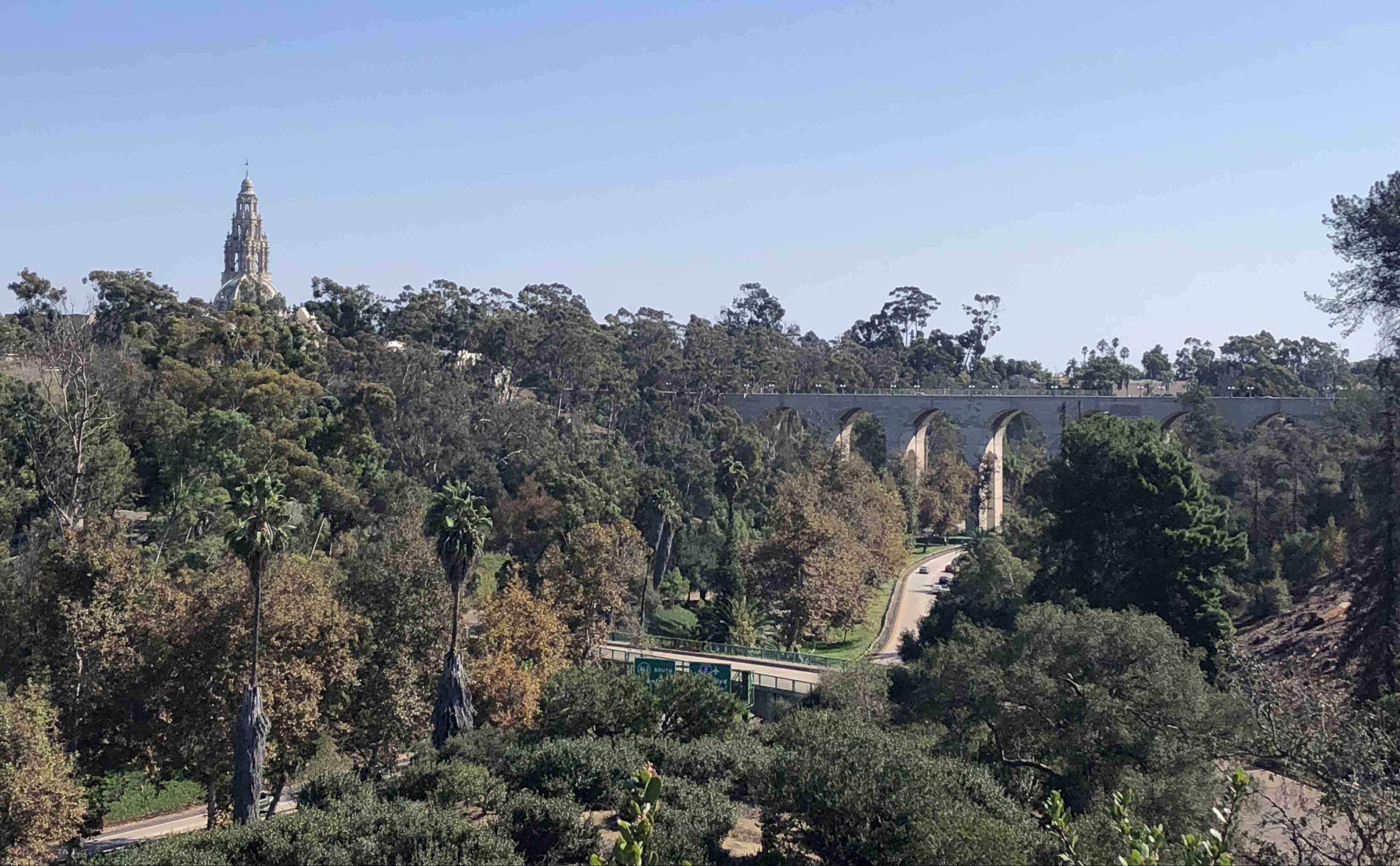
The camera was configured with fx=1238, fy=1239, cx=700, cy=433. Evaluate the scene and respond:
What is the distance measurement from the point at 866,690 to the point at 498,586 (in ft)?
59.4

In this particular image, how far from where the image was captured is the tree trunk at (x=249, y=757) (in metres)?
22.0

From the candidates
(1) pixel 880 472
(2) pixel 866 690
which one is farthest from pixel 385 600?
(1) pixel 880 472

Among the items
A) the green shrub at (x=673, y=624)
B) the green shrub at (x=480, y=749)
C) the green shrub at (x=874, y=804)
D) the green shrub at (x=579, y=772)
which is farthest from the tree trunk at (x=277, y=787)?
the green shrub at (x=673, y=624)

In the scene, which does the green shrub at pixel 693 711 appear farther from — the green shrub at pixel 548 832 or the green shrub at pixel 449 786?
the green shrub at pixel 548 832

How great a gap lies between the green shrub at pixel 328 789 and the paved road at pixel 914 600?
2058 cm

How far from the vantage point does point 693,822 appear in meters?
18.3

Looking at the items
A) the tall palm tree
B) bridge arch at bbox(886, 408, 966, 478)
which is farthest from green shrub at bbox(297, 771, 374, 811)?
bridge arch at bbox(886, 408, 966, 478)

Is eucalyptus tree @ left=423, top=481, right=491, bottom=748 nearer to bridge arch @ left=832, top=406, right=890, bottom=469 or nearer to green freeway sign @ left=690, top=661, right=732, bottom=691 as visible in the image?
green freeway sign @ left=690, top=661, right=732, bottom=691

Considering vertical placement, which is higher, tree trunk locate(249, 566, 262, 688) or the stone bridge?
the stone bridge

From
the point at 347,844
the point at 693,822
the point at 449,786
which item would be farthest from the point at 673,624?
the point at 347,844

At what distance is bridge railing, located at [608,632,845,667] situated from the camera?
3803 cm

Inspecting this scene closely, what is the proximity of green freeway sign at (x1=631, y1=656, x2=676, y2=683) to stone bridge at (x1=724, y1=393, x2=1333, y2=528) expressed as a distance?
35.1 meters

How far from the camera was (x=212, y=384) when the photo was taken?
46.8 m

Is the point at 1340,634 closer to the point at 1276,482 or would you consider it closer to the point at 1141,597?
the point at 1141,597
